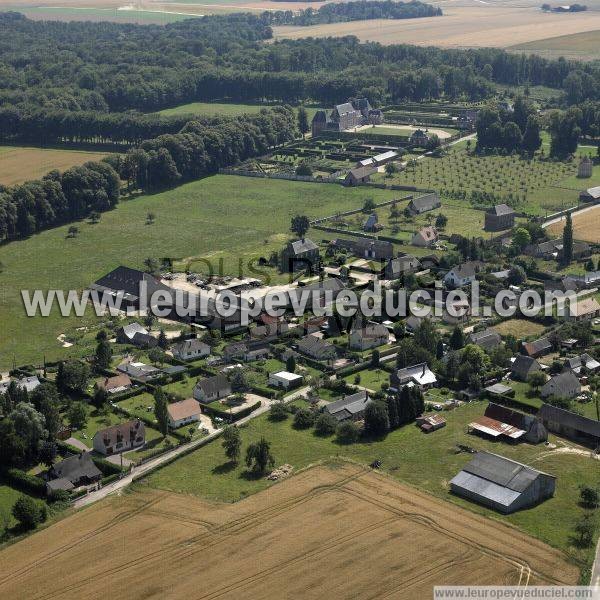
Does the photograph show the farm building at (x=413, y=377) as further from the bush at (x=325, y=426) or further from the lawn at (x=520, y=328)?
the lawn at (x=520, y=328)

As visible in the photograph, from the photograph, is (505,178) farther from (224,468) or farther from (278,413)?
(224,468)

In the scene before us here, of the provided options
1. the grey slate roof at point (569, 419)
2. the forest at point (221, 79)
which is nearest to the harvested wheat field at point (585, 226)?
the grey slate roof at point (569, 419)

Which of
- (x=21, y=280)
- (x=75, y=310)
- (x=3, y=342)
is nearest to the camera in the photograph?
(x=3, y=342)

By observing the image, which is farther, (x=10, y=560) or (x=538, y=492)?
(x=538, y=492)

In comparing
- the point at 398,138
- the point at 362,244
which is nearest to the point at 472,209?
the point at 362,244

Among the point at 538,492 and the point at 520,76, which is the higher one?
the point at 520,76

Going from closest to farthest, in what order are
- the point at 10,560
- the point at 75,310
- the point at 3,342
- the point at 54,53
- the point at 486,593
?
the point at 486,593 → the point at 10,560 → the point at 3,342 → the point at 75,310 → the point at 54,53

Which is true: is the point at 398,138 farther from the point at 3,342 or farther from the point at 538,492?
the point at 538,492

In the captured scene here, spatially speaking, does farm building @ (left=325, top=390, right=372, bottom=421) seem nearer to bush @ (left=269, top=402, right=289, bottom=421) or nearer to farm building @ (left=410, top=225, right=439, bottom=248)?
bush @ (left=269, top=402, right=289, bottom=421)
